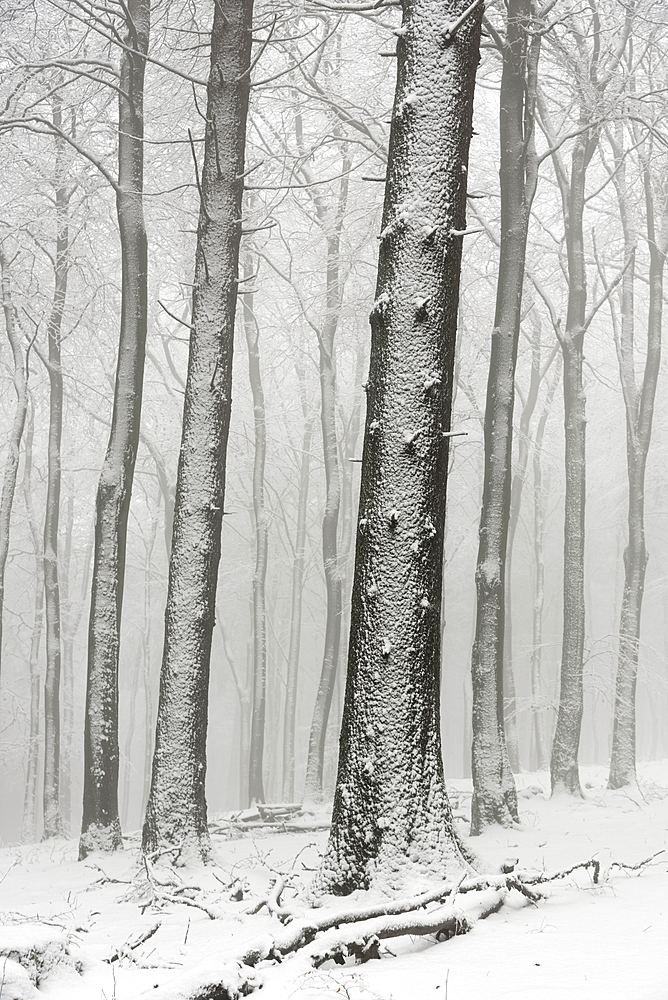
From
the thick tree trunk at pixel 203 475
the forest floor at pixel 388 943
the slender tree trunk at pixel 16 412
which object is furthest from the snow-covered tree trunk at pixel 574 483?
the slender tree trunk at pixel 16 412

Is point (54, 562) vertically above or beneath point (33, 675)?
above

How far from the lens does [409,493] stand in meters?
4.59

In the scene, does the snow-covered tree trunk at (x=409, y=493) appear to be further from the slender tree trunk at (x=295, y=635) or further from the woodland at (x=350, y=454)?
the slender tree trunk at (x=295, y=635)

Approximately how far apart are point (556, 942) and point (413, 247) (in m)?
3.67

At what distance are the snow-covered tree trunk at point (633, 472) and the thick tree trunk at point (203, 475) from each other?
26.4 ft

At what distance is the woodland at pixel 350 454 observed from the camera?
3.92m

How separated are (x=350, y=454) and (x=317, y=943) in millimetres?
19545

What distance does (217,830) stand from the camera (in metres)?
11.6

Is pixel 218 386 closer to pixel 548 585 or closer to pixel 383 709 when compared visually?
pixel 383 709

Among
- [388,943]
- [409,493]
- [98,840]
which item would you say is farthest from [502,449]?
[388,943]

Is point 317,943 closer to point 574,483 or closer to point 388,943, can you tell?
point 388,943

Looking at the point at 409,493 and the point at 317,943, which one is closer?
the point at 317,943

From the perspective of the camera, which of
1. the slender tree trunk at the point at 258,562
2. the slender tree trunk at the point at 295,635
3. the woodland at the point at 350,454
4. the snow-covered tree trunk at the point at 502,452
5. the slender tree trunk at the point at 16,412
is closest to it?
the woodland at the point at 350,454

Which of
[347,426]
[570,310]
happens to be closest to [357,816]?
[570,310]
